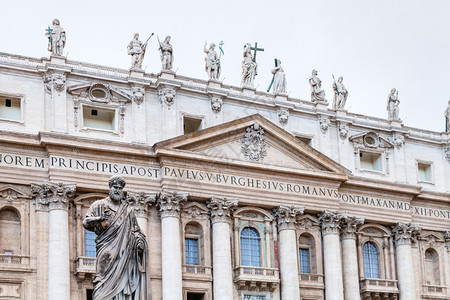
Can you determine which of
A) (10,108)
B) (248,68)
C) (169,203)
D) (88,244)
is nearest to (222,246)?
(169,203)

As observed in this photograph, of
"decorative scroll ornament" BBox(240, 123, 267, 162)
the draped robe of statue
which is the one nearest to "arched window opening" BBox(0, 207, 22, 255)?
"decorative scroll ornament" BBox(240, 123, 267, 162)

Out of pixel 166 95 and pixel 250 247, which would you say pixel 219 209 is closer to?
pixel 250 247

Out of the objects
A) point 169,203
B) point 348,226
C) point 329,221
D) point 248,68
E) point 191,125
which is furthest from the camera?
point 348,226

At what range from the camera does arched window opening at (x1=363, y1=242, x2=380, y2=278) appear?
47.0 m

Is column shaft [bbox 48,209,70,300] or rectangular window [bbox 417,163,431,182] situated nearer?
column shaft [bbox 48,209,70,300]

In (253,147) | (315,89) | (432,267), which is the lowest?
(432,267)

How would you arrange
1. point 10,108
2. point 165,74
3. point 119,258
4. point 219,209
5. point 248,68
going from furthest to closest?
point 248,68 < point 165,74 < point 219,209 < point 10,108 < point 119,258

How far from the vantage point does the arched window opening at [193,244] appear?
4200 centimetres

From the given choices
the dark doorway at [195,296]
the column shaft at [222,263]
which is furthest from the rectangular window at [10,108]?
the dark doorway at [195,296]

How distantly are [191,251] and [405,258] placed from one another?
12.0m

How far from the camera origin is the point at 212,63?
44.8 meters

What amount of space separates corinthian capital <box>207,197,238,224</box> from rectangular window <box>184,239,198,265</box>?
1.37 metres

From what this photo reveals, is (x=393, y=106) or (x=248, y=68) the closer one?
(x=248, y=68)

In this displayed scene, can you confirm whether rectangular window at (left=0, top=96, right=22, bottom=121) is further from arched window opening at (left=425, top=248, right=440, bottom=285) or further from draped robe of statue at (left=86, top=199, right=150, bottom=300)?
draped robe of statue at (left=86, top=199, right=150, bottom=300)
